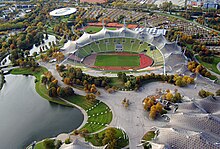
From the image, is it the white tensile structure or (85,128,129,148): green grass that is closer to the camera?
(85,128,129,148): green grass

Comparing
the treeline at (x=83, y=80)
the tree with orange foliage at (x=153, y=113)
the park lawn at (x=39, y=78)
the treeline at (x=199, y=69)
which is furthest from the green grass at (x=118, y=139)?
the treeline at (x=199, y=69)

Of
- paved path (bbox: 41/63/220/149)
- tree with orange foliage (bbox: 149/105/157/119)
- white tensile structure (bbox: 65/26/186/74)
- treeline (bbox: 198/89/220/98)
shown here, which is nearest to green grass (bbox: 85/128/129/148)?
paved path (bbox: 41/63/220/149)

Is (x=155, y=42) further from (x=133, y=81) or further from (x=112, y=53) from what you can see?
(x=133, y=81)

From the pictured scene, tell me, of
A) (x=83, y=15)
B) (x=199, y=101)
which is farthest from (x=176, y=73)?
(x=83, y=15)

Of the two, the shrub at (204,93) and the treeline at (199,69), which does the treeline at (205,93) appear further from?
the treeline at (199,69)

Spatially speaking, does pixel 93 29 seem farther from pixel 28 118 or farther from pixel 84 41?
pixel 28 118

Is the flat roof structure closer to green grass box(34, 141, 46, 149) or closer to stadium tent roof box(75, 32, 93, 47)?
stadium tent roof box(75, 32, 93, 47)

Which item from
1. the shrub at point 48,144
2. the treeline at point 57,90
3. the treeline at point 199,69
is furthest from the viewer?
the treeline at point 199,69

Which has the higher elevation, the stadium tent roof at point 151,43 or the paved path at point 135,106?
the stadium tent roof at point 151,43
